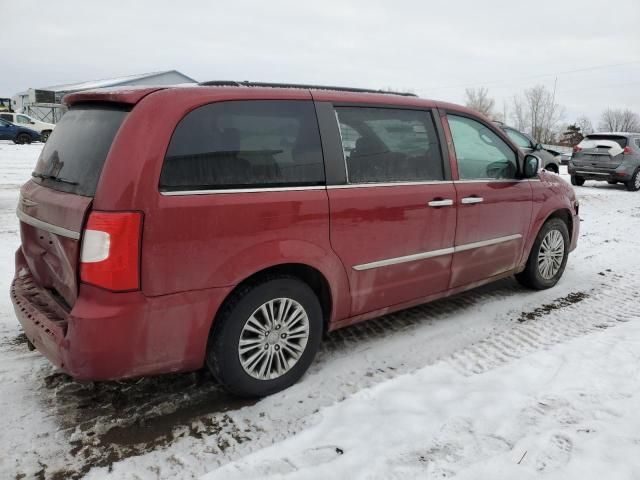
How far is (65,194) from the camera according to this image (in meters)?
2.54

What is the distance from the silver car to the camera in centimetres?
1315

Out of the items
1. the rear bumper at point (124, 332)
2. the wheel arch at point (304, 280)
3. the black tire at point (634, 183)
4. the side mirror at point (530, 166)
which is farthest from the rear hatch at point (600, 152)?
the rear bumper at point (124, 332)

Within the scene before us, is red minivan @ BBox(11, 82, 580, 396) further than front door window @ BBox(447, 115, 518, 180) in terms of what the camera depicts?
No

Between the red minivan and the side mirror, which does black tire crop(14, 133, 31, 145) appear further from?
the side mirror

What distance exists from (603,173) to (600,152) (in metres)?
0.60

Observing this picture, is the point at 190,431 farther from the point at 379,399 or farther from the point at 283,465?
the point at 379,399

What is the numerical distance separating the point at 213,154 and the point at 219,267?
59 centimetres

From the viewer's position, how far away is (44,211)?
2656mm

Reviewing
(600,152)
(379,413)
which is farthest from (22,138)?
(379,413)

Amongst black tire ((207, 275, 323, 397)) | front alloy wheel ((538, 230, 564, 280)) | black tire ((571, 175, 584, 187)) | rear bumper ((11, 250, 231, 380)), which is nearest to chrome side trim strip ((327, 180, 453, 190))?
black tire ((207, 275, 323, 397))

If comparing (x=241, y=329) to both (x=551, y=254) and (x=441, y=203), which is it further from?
(x=551, y=254)

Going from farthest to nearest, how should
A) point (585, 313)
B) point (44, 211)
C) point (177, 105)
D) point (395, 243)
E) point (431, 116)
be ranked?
point (585, 313) < point (431, 116) < point (395, 243) < point (44, 211) < point (177, 105)

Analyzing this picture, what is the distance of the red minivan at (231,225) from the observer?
2320mm

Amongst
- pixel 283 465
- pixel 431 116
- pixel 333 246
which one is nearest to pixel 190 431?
pixel 283 465
